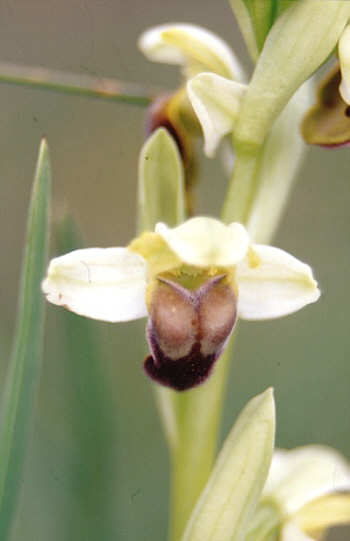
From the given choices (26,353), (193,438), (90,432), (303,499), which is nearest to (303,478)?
(303,499)

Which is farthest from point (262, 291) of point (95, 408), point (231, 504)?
point (95, 408)

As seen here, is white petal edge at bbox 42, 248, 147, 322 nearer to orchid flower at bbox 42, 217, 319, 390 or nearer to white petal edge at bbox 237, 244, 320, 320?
orchid flower at bbox 42, 217, 319, 390

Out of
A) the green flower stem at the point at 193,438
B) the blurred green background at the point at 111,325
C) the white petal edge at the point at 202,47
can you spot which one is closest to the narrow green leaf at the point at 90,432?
the blurred green background at the point at 111,325

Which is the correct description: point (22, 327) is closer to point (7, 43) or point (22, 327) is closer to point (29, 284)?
point (29, 284)

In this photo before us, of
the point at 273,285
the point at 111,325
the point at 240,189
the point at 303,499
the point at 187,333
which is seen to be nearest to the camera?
the point at 187,333

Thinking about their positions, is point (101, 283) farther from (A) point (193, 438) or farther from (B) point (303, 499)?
(B) point (303, 499)

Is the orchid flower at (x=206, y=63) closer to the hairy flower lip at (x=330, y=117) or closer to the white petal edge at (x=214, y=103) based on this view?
the white petal edge at (x=214, y=103)

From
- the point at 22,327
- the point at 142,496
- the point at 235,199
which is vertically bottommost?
the point at 142,496
